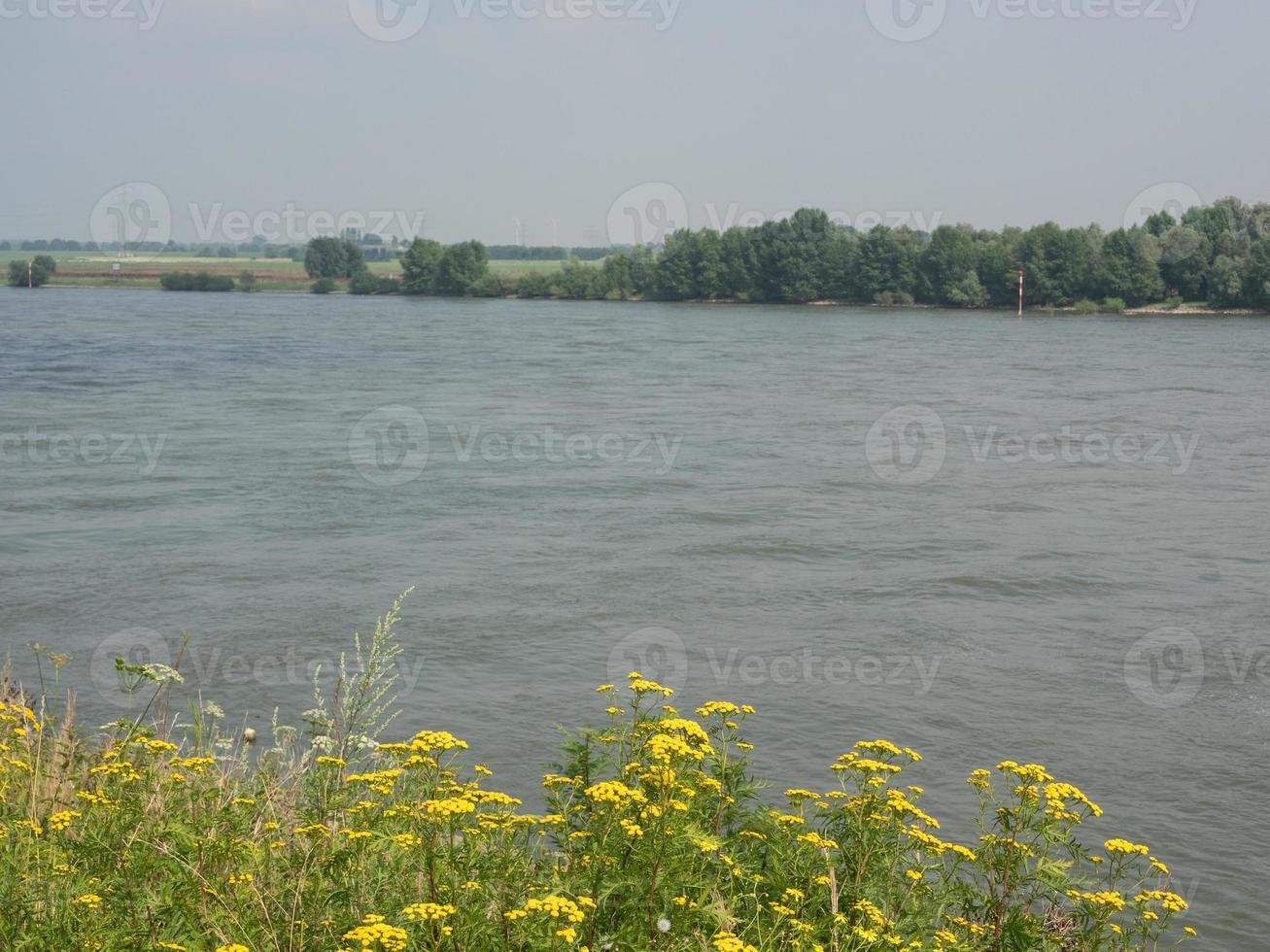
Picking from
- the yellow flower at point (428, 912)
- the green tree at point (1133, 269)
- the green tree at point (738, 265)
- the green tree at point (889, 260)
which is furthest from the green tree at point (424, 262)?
the yellow flower at point (428, 912)

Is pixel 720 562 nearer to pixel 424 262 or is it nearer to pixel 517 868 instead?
pixel 517 868

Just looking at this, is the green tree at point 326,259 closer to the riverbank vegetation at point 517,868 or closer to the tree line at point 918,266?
the tree line at point 918,266

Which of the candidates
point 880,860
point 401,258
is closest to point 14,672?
point 880,860

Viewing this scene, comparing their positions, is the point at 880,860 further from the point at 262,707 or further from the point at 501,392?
the point at 501,392

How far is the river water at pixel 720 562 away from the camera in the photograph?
8656 mm

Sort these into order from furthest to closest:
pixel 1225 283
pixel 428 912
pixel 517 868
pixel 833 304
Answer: pixel 833 304 < pixel 1225 283 < pixel 517 868 < pixel 428 912

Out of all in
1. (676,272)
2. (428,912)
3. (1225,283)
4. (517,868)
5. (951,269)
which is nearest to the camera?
(428,912)

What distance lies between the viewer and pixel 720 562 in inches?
530

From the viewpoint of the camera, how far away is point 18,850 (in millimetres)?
3793

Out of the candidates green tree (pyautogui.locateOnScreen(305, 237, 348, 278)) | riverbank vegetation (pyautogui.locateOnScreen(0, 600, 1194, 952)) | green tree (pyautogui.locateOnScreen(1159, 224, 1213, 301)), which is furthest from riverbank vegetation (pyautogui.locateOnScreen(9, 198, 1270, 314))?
riverbank vegetation (pyautogui.locateOnScreen(0, 600, 1194, 952))

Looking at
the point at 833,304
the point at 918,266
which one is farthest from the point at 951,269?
the point at 833,304

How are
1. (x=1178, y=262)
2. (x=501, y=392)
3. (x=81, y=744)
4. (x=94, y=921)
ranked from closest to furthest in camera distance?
(x=94, y=921) < (x=81, y=744) < (x=501, y=392) < (x=1178, y=262)

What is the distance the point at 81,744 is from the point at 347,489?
11080mm

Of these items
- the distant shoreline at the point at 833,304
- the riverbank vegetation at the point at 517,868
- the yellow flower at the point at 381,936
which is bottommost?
the riverbank vegetation at the point at 517,868
